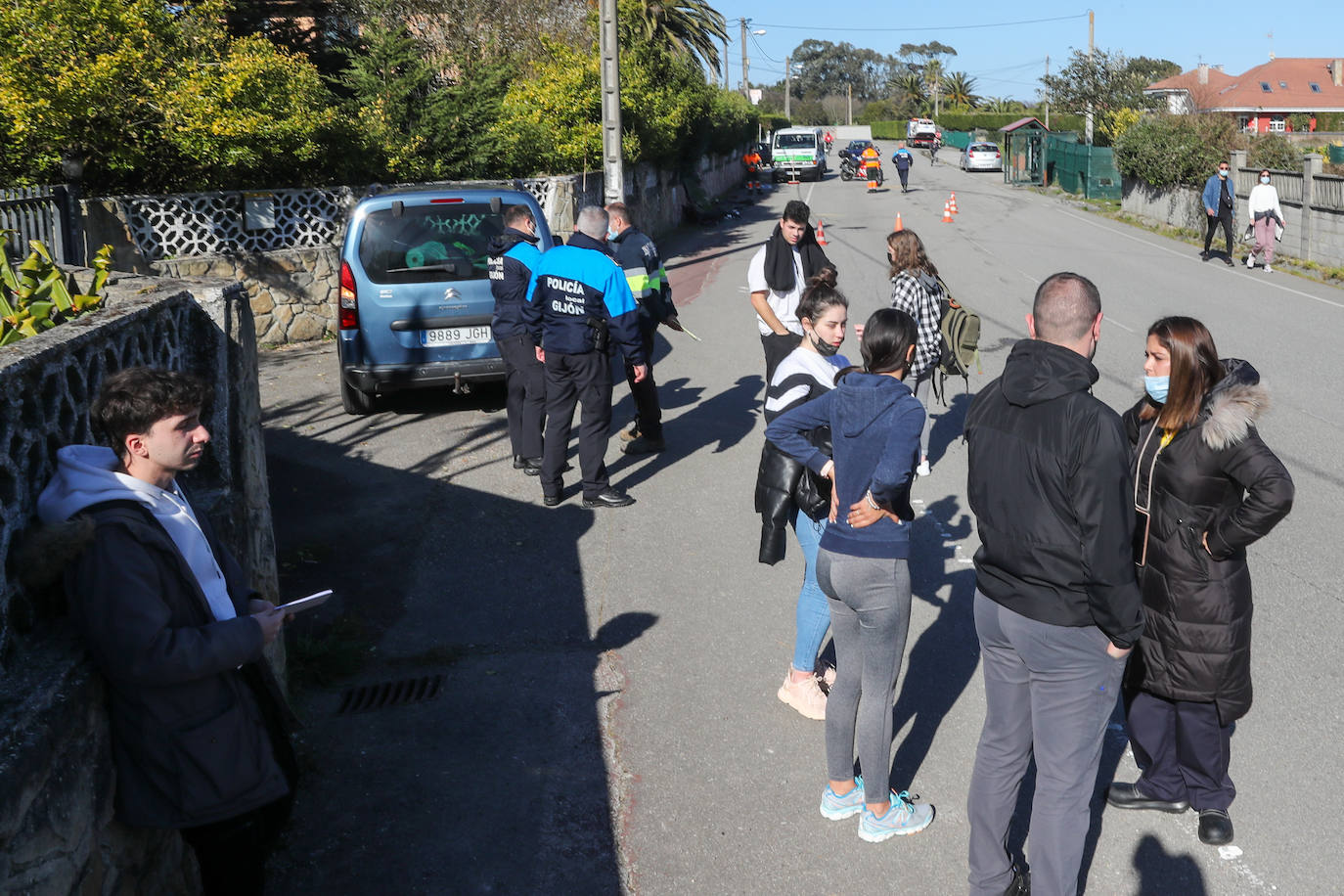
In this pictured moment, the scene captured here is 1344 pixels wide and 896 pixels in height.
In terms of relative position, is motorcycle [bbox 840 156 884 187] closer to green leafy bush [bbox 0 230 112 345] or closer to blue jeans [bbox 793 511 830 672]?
blue jeans [bbox 793 511 830 672]

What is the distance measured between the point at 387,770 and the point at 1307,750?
3.64 metres

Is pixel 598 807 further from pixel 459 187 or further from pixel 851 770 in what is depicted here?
pixel 459 187

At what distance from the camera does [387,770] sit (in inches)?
178

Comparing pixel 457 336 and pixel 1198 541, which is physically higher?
pixel 457 336

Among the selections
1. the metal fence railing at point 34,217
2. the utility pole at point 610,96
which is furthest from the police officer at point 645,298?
the utility pole at point 610,96

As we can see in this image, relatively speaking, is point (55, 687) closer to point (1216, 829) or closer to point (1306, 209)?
point (1216, 829)

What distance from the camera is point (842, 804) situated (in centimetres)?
414

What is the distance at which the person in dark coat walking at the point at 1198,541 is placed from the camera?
367 cm

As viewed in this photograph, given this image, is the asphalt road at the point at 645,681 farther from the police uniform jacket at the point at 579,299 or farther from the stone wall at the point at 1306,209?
the stone wall at the point at 1306,209

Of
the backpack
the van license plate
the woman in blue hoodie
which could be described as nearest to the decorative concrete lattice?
the van license plate

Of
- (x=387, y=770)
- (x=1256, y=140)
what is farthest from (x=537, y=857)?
(x=1256, y=140)

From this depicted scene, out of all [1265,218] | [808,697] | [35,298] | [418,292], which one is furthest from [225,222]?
[1265,218]

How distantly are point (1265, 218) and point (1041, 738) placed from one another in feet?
63.5

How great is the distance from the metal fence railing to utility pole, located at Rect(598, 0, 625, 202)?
9.95 meters
